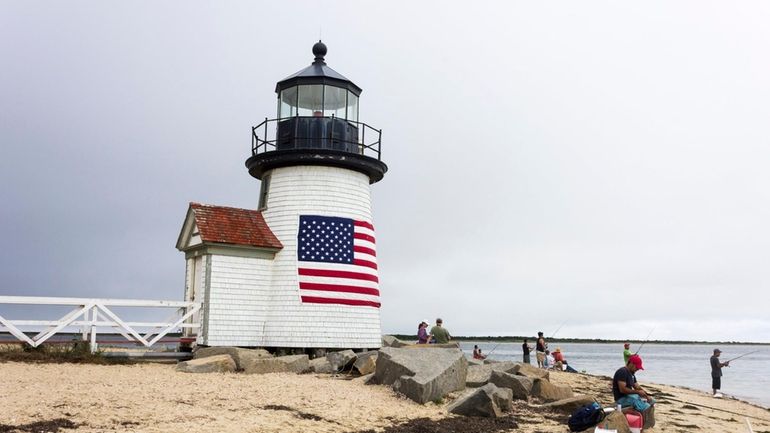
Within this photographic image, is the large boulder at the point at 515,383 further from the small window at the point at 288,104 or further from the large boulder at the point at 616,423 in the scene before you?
the small window at the point at 288,104

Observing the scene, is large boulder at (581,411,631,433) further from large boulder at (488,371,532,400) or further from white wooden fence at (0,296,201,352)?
white wooden fence at (0,296,201,352)

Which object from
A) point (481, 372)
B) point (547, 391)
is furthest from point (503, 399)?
point (481, 372)

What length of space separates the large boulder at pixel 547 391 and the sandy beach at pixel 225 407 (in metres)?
0.97

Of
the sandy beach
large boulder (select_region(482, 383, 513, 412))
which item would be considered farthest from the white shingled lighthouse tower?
large boulder (select_region(482, 383, 513, 412))

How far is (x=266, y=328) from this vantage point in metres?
17.9

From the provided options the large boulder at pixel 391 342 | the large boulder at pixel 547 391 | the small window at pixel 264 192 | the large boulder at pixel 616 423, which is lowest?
the large boulder at pixel 616 423

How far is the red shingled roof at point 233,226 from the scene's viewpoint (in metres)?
17.6

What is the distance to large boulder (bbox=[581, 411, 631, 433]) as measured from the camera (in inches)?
383

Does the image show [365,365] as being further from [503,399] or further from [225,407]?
[225,407]

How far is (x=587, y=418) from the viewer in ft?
32.4

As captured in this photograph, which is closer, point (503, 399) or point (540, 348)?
point (503, 399)

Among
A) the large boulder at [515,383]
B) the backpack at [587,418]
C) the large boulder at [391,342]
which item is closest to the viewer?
the backpack at [587,418]

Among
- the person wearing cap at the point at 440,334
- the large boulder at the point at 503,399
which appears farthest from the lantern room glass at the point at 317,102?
the large boulder at the point at 503,399

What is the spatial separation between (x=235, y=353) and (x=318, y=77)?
298 inches
